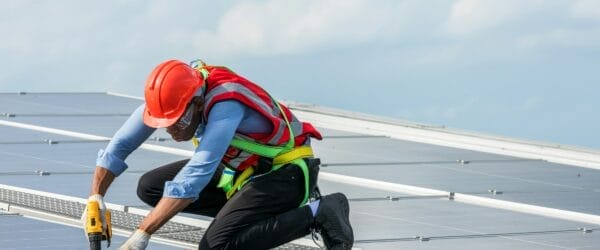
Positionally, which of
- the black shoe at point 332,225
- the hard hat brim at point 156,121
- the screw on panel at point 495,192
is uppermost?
the hard hat brim at point 156,121

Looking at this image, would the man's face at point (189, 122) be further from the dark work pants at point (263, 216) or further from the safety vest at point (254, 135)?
the dark work pants at point (263, 216)

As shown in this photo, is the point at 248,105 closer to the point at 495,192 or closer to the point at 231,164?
the point at 231,164

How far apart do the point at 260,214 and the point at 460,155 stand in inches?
272

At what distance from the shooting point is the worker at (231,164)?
26.3ft

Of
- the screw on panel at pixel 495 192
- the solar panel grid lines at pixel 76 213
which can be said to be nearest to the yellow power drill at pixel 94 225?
the solar panel grid lines at pixel 76 213

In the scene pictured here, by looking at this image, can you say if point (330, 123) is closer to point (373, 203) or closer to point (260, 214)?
point (373, 203)

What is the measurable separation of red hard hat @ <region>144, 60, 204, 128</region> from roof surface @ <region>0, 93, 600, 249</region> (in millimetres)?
1433

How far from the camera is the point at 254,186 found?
848cm

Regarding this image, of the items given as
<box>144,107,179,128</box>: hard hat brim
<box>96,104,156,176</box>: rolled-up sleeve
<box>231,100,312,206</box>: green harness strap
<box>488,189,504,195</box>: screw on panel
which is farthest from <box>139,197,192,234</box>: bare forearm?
<box>488,189,504,195</box>: screw on panel

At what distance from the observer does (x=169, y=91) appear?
26.8 feet

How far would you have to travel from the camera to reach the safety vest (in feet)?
27.1

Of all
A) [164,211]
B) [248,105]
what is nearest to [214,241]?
[164,211]

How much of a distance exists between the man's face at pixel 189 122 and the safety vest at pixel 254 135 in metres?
0.05

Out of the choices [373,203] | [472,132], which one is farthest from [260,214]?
[472,132]
